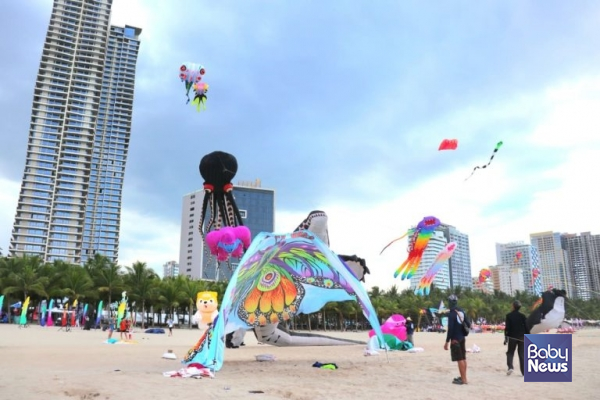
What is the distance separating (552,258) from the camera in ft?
302

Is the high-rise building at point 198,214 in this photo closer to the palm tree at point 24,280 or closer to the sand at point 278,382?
the palm tree at point 24,280

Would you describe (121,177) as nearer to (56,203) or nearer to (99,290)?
(56,203)

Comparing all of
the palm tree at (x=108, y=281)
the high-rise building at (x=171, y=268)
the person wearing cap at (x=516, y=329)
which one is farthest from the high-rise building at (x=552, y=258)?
the high-rise building at (x=171, y=268)

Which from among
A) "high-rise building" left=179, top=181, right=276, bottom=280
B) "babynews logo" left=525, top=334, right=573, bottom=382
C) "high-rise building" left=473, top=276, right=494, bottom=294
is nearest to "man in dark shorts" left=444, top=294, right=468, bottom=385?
"babynews logo" left=525, top=334, right=573, bottom=382

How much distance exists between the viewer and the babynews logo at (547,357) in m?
7.77

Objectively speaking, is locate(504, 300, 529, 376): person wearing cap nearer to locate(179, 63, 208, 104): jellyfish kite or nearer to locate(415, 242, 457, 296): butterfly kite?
locate(179, 63, 208, 104): jellyfish kite

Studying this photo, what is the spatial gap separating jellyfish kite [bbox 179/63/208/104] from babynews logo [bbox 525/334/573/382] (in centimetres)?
1463

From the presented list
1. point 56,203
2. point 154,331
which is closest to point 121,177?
point 56,203

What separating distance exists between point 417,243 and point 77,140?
96.9m

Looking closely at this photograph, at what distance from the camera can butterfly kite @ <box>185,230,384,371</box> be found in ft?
43.0

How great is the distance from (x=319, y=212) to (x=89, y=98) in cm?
10906

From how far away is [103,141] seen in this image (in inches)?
4555

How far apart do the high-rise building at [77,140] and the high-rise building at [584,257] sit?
315 ft

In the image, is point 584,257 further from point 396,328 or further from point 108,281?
point 396,328
